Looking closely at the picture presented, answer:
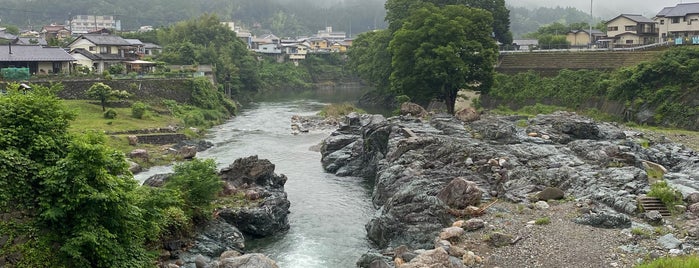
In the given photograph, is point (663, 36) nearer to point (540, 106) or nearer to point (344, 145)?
point (540, 106)

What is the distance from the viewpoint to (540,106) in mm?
63719

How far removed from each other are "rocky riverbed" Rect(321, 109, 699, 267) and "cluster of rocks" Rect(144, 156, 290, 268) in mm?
4690

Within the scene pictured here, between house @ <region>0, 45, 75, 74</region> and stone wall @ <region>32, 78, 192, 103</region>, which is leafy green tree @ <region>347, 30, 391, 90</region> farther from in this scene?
house @ <region>0, 45, 75, 74</region>

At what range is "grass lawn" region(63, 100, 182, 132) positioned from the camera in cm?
4908

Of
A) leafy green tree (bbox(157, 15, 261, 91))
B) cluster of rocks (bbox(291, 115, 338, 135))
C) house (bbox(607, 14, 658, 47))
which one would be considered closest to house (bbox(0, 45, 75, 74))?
leafy green tree (bbox(157, 15, 261, 91))

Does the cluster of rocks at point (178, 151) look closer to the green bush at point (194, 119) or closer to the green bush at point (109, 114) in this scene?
the green bush at point (109, 114)

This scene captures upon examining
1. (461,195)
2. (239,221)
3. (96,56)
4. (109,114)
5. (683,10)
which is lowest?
(239,221)

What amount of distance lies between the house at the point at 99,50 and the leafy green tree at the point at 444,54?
4053 centimetres

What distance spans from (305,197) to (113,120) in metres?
24.8

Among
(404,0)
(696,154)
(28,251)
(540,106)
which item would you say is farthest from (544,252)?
(404,0)

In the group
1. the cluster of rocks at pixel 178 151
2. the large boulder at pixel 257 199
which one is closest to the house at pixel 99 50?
the cluster of rocks at pixel 178 151

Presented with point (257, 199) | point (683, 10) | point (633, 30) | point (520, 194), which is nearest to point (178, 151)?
point (257, 199)

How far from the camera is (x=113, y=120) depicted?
171 ft

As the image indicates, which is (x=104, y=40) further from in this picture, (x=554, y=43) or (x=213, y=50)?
(x=554, y=43)
